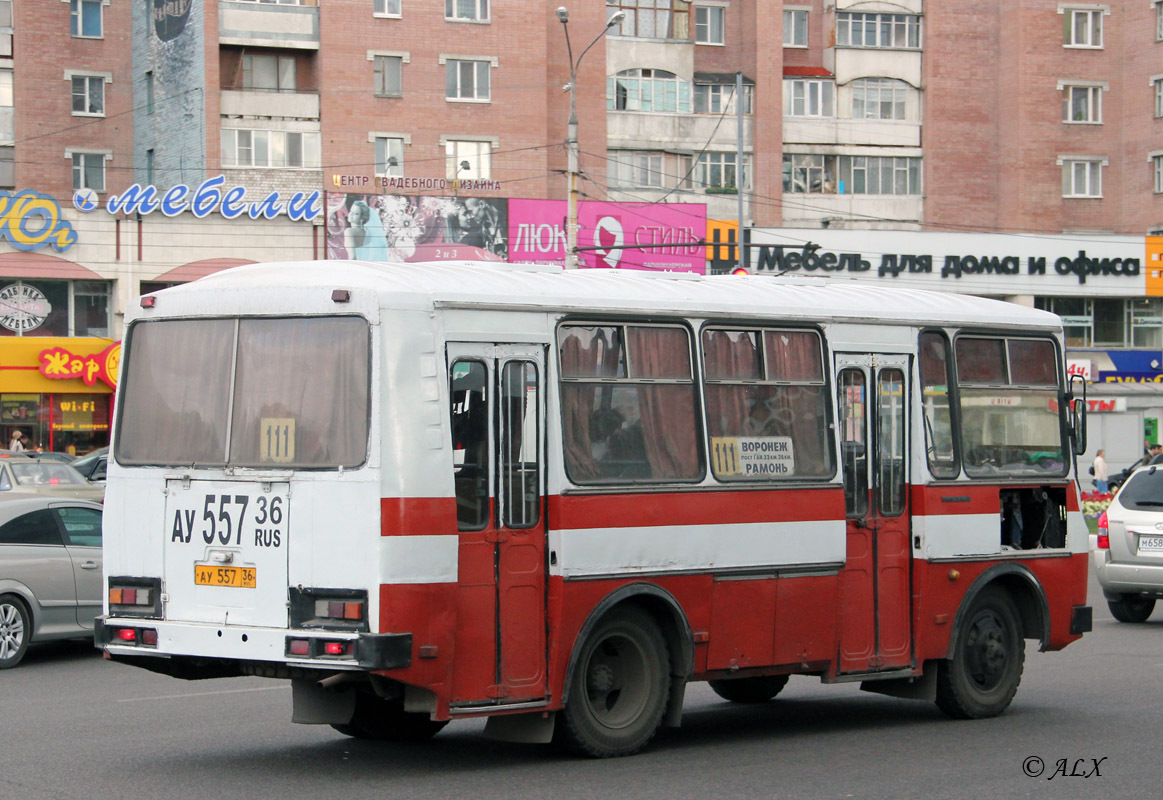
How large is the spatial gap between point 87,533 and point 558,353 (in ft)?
24.0

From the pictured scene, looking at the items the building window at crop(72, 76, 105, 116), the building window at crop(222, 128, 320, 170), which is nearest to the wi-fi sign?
the building window at crop(222, 128, 320, 170)

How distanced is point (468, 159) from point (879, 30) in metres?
19.3

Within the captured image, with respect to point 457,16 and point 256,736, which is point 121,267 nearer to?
point 457,16

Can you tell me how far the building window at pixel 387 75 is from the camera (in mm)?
51156

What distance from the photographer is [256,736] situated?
1023 cm

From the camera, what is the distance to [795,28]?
204 feet

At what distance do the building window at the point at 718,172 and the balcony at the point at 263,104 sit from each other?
14343mm

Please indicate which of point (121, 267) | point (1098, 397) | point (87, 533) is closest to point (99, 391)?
point (121, 267)

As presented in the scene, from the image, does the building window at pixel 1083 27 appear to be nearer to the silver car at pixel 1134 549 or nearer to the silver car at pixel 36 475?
the silver car at pixel 1134 549

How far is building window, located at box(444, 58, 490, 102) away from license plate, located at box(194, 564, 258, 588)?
1743 inches

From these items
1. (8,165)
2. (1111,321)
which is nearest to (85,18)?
(8,165)

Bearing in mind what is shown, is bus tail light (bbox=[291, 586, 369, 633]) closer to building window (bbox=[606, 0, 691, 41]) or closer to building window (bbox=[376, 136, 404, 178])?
building window (bbox=[376, 136, 404, 178])

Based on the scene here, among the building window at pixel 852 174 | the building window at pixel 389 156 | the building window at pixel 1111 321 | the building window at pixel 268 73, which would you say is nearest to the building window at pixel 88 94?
the building window at pixel 268 73

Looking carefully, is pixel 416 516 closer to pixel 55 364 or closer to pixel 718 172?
pixel 55 364
